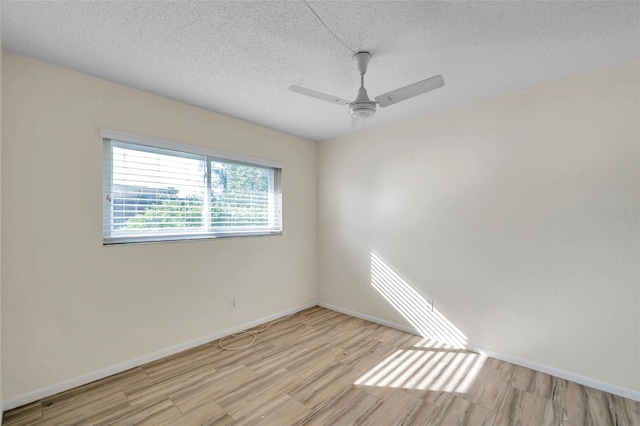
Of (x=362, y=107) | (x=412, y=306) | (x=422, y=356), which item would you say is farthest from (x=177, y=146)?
(x=422, y=356)

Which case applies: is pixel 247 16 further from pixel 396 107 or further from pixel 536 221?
pixel 536 221

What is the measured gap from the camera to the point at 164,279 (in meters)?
2.57

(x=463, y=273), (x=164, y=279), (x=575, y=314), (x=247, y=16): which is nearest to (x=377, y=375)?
(x=463, y=273)

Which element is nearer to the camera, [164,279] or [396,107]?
[164,279]

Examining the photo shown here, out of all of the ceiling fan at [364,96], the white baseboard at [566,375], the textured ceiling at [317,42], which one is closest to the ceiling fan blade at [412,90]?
the ceiling fan at [364,96]

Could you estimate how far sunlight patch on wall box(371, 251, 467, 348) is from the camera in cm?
286

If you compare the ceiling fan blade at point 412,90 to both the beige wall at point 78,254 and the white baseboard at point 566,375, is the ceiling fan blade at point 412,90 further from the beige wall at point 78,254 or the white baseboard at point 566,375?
the white baseboard at point 566,375

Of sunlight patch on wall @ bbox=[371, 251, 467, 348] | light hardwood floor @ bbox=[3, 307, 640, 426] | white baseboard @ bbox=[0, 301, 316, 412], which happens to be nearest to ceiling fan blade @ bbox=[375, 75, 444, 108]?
sunlight patch on wall @ bbox=[371, 251, 467, 348]

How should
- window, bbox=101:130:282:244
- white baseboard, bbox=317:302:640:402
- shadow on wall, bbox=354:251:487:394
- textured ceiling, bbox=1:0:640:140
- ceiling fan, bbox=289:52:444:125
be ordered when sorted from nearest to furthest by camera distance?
1. textured ceiling, bbox=1:0:640:140
2. ceiling fan, bbox=289:52:444:125
3. white baseboard, bbox=317:302:640:402
4. shadow on wall, bbox=354:251:487:394
5. window, bbox=101:130:282:244

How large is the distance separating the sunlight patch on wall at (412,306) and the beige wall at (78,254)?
1863 millimetres

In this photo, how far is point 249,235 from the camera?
327cm

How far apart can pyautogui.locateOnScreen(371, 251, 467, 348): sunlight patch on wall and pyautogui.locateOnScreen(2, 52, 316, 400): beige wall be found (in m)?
1.86

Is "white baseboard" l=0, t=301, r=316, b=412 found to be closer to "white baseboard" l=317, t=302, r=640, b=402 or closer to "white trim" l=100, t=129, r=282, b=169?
"white trim" l=100, t=129, r=282, b=169

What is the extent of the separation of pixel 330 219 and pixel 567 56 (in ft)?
9.37
